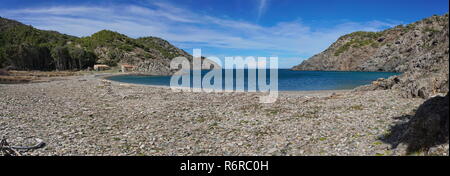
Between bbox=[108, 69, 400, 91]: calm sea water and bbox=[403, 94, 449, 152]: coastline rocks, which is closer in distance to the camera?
bbox=[403, 94, 449, 152]: coastline rocks

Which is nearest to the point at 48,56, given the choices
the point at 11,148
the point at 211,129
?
the point at 11,148

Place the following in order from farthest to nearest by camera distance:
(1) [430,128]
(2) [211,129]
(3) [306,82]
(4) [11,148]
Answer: (3) [306,82]
(2) [211,129]
(4) [11,148]
(1) [430,128]

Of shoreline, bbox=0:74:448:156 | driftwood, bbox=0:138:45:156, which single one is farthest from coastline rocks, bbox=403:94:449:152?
driftwood, bbox=0:138:45:156

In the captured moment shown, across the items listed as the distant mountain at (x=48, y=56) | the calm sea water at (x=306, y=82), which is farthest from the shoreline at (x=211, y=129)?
the distant mountain at (x=48, y=56)

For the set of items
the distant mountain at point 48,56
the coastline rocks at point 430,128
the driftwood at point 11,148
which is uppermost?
the distant mountain at point 48,56

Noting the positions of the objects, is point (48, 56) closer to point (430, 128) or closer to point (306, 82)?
point (306, 82)

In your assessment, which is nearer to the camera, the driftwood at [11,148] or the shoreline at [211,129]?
the driftwood at [11,148]

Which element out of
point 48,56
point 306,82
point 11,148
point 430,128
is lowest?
point 11,148

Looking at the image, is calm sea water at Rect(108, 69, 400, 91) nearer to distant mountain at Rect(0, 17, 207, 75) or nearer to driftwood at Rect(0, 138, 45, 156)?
driftwood at Rect(0, 138, 45, 156)

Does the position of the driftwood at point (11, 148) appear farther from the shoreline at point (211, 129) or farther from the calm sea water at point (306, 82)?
the calm sea water at point (306, 82)

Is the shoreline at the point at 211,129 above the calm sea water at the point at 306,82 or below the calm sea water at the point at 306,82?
below

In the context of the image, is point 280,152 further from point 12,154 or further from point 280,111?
point 12,154
